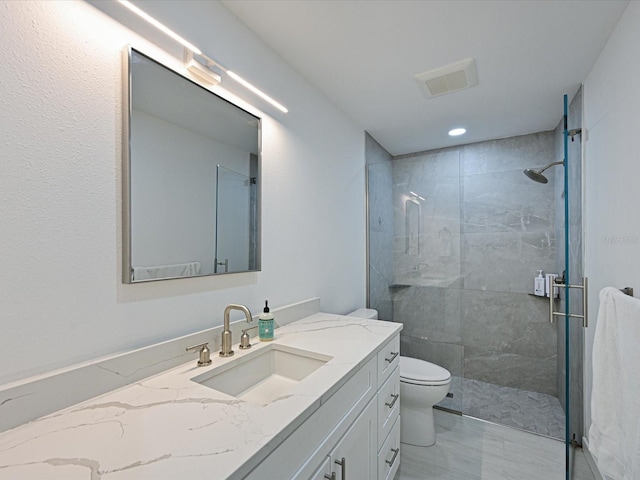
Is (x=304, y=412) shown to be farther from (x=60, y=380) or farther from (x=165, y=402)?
(x=60, y=380)

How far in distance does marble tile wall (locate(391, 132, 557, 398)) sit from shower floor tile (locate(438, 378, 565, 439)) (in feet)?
0.30

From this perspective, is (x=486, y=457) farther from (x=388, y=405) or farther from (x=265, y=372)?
(x=265, y=372)

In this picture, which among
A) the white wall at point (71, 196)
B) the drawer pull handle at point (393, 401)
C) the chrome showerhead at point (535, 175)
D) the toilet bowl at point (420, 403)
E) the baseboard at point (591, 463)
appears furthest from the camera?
the chrome showerhead at point (535, 175)

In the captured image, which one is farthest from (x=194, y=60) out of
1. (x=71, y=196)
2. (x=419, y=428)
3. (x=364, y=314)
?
(x=419, y=428)

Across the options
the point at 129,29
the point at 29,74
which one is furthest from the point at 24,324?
the point at 129,29

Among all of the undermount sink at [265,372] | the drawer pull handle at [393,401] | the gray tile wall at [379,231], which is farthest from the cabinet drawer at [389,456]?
the gray tile wall at [379,231]

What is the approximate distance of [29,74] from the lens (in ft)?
2.65

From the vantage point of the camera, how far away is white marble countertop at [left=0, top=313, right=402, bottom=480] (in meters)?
0.61

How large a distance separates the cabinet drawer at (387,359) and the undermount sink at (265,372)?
36 cm

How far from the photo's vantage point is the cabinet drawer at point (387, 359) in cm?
A: 144

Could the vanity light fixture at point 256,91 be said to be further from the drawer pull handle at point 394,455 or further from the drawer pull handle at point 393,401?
the drawer pull handle at point 394,455

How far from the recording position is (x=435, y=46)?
1.62 meters

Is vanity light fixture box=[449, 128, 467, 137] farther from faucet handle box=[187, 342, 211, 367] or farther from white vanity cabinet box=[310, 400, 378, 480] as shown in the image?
faucet handle box=[187, 342, 211, 367]

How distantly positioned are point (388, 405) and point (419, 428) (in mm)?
724
